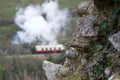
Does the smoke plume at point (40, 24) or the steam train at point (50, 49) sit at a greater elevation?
the smoke plume at point (40, 24)

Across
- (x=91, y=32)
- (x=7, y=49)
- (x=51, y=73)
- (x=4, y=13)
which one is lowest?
(x=51, y=73)

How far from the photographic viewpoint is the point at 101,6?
1304cm

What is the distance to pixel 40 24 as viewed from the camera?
171 m

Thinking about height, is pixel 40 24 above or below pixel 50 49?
above

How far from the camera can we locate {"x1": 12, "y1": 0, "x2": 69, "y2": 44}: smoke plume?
168 m

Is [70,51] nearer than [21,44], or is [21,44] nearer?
[70,51]

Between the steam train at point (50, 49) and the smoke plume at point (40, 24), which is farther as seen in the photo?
the smoke plume at point (40, 24)

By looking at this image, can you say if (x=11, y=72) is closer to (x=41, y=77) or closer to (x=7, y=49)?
(x=41, y=77)

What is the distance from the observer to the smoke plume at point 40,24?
168 m

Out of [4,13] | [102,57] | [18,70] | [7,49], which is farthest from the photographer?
[4,13]

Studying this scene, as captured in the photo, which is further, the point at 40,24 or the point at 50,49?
the point at 40,24

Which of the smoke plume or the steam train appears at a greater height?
the smoke plume

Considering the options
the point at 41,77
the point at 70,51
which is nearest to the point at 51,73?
the point at 70,51

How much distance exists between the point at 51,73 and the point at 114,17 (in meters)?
2.94
